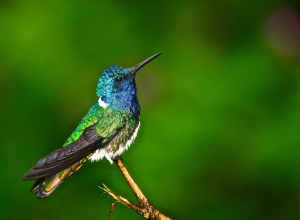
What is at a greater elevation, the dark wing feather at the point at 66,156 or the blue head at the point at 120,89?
the blue head at the point at 120,89

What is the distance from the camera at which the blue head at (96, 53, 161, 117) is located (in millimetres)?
598

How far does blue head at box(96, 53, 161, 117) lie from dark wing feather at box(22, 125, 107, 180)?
5 centimetres

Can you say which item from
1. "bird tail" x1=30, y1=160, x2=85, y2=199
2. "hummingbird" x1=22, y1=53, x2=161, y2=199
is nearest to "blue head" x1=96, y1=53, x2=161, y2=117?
"hummingbird" x1=22, y1=53, x2=161, y2=199

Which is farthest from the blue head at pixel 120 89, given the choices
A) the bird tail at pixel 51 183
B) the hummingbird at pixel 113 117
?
the bird tail at pixel 51 183

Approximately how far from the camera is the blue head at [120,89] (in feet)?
1.96

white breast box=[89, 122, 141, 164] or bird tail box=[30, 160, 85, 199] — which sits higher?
bird tail box=[30, 160, 85, 199]

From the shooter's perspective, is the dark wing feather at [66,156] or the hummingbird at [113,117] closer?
the dark wing feather at [66,156]

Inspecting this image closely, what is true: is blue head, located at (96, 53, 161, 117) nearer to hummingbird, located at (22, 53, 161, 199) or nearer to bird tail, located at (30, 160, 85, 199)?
hummingbird, located at (22, 53, 161, 199)

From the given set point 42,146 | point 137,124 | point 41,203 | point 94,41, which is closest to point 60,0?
point 94,41

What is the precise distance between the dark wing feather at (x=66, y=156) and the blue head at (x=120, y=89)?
53 mm

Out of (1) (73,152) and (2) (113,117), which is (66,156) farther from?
(2) (113,117)

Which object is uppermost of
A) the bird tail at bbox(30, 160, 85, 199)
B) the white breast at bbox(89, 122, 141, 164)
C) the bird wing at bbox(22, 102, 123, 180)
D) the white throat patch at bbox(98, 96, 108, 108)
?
the white throat patch at bbox(98, 96, 108, 108)

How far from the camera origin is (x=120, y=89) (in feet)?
1.97

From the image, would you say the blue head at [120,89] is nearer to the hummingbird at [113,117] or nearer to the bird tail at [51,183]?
the hummingbird at [113,117]
